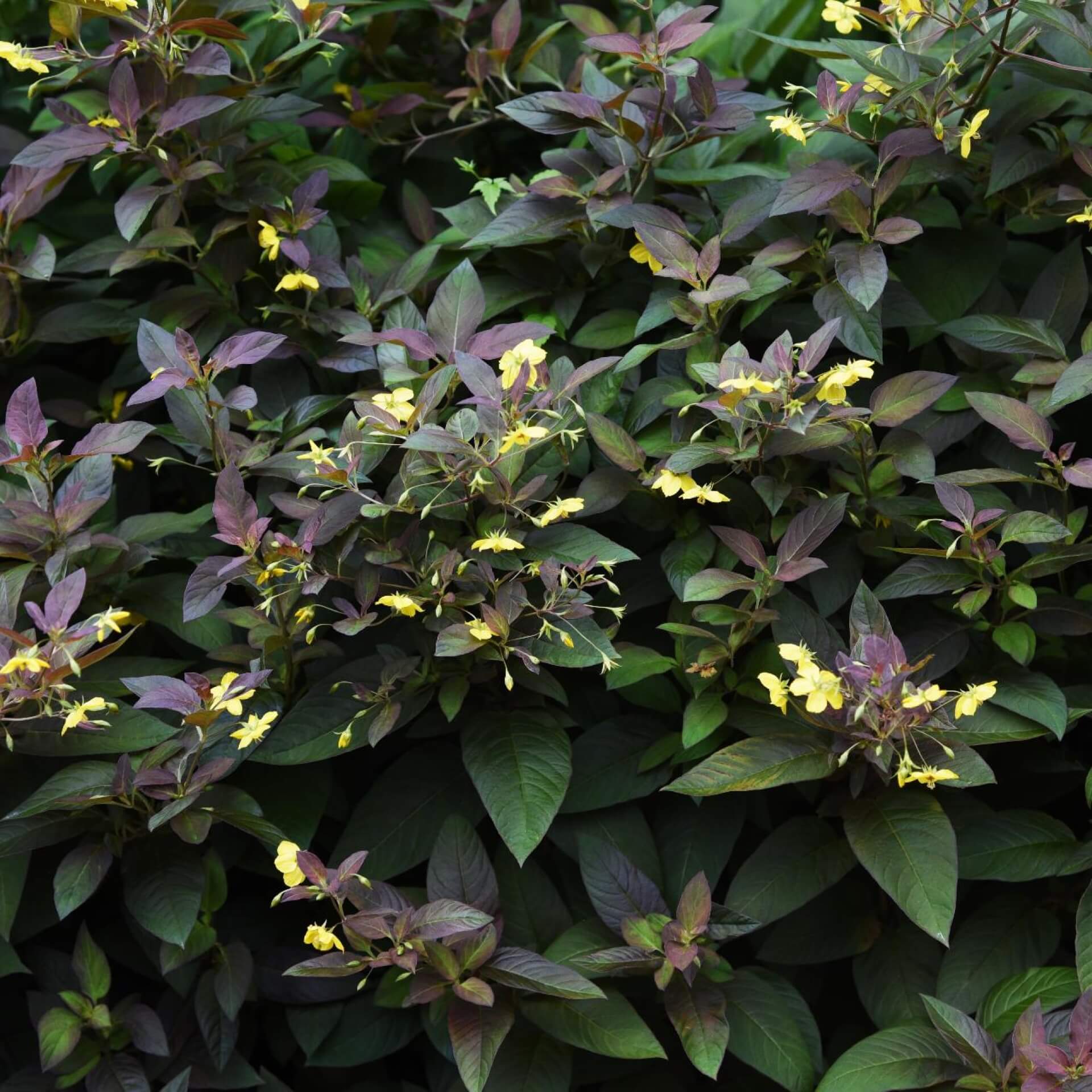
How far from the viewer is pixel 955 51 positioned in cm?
156

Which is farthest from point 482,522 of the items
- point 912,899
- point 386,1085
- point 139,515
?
point 386,1085

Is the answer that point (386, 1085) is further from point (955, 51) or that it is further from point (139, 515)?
point (955, 51)

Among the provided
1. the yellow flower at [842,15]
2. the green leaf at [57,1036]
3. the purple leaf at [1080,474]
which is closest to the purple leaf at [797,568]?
the purple leaf at [1080,474]

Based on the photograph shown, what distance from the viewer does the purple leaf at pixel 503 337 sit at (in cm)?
157

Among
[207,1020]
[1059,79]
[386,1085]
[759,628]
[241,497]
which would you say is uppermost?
[1059,79]

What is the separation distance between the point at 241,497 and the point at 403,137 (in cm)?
95

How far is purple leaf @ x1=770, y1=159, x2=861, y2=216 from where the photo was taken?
1.55 meters

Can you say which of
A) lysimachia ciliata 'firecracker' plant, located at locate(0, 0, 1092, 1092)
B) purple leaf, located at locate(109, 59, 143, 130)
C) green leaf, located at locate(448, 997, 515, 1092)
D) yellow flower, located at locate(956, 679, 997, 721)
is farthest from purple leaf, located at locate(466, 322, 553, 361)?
green leaf, located at locate(448, 997, 515, 1092)

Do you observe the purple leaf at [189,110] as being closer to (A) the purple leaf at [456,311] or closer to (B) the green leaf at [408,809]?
(A) the purple leaf at [456,311]

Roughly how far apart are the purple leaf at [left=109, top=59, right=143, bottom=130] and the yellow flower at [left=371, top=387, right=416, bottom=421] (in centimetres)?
59

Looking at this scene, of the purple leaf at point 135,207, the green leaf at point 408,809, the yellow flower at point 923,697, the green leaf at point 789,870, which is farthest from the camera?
the purple leaf at point 135,207

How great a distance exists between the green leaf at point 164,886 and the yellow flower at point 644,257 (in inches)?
38.2

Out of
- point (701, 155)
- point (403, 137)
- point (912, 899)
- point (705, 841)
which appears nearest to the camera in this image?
point (912, 899)

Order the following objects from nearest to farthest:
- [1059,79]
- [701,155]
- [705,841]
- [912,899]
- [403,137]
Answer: [912,899] → [705,841] → [1059,79] → [701,155] → [403,137]
